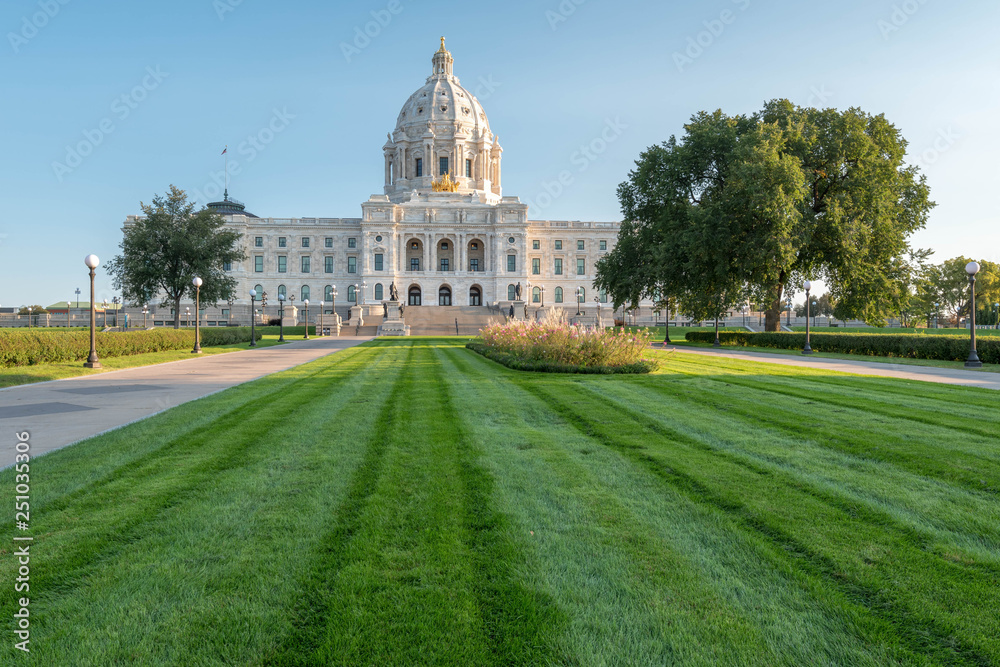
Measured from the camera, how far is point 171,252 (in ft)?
120

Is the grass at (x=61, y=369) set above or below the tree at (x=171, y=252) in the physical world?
below

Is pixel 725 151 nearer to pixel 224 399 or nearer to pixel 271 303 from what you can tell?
pixel 224 399

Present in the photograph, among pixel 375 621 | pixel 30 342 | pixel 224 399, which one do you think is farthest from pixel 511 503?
pixel 30 342

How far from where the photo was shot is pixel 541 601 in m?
2.94

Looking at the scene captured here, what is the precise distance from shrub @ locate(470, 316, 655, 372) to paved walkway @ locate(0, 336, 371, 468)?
684 centimetres

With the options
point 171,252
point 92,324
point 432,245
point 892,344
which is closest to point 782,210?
point 892,344

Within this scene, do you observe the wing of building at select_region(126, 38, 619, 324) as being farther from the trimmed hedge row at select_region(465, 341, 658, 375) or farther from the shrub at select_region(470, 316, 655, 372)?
the trimmed hedge row at select_region(465, 341, 658, 375)

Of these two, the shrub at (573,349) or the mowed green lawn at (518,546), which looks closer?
the mowed green lawn at (518,546)

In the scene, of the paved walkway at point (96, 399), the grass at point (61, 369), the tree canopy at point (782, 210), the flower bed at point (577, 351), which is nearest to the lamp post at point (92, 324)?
the grass at point (61, 369)

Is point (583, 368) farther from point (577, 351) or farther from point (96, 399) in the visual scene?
point (96, 399)

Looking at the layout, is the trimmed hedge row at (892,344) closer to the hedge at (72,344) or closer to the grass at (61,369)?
the grass at (61,369)

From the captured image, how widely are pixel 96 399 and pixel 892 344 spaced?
84.5ft

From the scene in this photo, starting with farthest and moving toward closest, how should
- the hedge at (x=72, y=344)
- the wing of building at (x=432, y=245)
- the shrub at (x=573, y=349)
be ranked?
1. the wing of building at (x=432, y=245)
2. the hedge at (x=72, y=344)
3. the shrub at (x=573, y=349)

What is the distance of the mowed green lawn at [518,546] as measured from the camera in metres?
2.60
